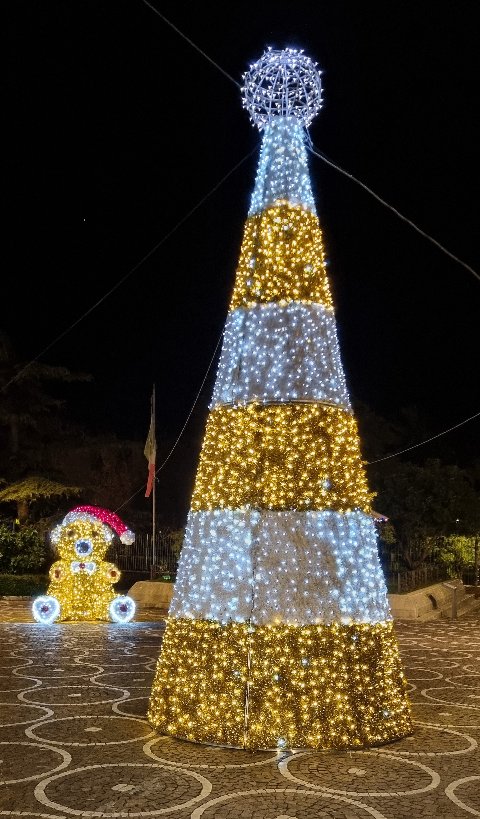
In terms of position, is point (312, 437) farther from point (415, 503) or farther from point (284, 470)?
point (415, 503)

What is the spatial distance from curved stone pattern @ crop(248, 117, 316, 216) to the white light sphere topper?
14 cm

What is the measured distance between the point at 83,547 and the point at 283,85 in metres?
9.17

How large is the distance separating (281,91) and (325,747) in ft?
17.4

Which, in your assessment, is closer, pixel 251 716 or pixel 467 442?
pixel 251 716

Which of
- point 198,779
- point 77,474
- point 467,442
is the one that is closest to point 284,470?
point 198,779

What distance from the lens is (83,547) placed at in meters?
13.4

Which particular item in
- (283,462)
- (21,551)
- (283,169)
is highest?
(283,169)

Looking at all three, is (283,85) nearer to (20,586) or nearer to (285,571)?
(285,571)

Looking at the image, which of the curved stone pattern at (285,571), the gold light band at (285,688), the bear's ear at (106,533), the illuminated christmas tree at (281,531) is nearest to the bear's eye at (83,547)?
the bear's ear at (106,533)

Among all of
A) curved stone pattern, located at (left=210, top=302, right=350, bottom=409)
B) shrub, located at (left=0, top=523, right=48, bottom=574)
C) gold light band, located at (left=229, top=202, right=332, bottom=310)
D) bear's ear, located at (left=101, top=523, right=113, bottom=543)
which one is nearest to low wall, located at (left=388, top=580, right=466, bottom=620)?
bear's ear, located at (left=101, top=523, right=113, bottom=543)

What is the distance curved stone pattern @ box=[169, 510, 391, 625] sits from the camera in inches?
220

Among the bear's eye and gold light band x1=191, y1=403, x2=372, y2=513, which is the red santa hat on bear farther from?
gold light band x1=191, y1=403, x2=372, y2=513

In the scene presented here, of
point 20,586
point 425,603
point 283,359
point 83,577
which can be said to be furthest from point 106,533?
point 283,359

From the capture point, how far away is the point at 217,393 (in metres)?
6.30
